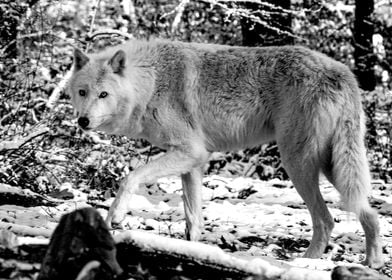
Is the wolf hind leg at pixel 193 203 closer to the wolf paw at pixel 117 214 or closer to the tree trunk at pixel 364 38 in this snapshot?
the wolf paw at pixel 117 214

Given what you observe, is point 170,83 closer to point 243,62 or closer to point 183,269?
point 243,62

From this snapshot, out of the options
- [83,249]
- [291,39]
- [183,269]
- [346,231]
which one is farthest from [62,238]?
[291,39]

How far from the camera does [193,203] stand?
5336 mm

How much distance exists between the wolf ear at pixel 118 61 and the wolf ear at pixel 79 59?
26 centimetres

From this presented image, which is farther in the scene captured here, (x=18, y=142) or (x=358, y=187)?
(x=18, y=142)

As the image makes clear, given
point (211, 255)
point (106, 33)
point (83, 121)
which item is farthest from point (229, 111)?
point (106, 33)

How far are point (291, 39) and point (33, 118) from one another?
4.37 metres

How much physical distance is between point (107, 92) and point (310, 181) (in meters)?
1.92

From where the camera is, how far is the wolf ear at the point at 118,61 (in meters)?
5.11

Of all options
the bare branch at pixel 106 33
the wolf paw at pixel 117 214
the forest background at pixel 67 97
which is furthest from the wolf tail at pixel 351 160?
the bare branch at pixel 106 33

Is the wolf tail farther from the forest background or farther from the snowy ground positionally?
the forest background

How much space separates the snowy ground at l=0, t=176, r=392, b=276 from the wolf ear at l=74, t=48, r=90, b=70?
138 cm

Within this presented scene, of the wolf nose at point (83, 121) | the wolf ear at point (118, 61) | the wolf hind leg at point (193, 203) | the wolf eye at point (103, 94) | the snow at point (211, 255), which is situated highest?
the wolf ear at point (118, 61)

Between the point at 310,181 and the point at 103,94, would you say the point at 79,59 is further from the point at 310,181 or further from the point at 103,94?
the point at 310,181
